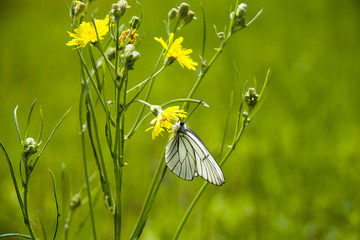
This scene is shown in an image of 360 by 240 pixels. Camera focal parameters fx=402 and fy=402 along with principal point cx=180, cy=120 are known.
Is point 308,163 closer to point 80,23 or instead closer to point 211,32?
point 80,23

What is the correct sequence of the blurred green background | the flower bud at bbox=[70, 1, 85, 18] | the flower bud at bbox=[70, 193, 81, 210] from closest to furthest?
1. the flower bud at bbox=[70, 1, 85, 18]
2. the flower bud at bbox=[70, 193, 81, 210]
3. the blurred green background

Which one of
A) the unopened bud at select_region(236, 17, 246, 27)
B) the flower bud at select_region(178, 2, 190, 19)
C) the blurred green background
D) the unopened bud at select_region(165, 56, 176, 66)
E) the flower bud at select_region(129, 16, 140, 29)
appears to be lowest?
the blurred green background

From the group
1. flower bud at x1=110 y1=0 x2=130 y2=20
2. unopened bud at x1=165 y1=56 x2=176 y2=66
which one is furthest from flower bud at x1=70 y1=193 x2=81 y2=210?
flower bud at x1=110 y1=0 x2=130 y2=20

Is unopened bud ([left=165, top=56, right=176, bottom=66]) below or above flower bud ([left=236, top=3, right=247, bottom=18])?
below

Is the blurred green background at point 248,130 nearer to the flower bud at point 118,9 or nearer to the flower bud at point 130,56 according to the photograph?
the flower bud at point 130,56

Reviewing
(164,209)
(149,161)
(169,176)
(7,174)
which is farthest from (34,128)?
(164,209)

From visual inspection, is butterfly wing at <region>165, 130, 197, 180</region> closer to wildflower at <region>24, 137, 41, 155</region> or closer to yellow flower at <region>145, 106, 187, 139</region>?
yellow flower at <region>145, 106, 187, 139</region>

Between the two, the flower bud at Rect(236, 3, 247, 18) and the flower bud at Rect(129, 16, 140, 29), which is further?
the flower bud at Rect(236, 3, 247, 18)

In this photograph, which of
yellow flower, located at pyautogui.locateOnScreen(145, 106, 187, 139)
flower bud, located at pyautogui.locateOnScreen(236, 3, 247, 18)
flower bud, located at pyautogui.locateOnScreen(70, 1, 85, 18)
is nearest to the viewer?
flower bud, located at pyautogui.locateOnScreen(70, 1, 85, 18)
